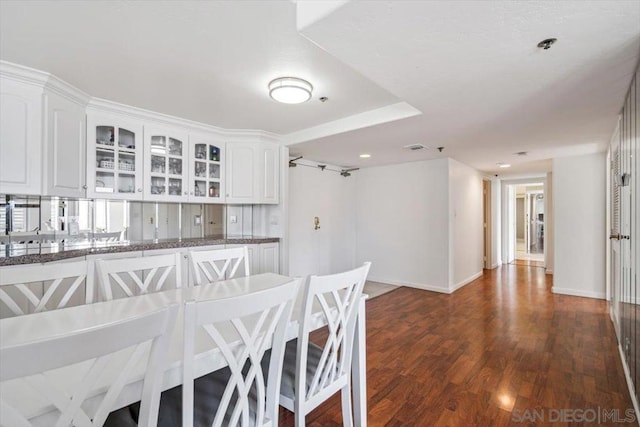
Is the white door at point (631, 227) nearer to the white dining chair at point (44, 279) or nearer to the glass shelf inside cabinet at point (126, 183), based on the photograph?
the white dining chair at point (44, 279)

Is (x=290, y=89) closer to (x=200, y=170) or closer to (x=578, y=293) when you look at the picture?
(x=200, y=170)

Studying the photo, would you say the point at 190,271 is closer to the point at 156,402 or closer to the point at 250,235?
the point at 250,235

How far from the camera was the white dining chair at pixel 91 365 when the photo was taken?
0.57m

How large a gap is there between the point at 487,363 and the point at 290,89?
8.85ft

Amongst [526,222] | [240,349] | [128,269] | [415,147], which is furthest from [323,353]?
[526,222]

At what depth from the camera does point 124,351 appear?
1060 millimetres

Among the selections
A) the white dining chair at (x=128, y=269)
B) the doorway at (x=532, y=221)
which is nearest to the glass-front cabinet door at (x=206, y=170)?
the white dining chair at (x=128, y=269)

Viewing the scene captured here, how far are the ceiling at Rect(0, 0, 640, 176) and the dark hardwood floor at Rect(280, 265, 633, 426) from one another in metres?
2.10

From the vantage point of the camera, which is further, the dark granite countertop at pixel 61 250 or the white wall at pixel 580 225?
the white wall at pixel 580 225

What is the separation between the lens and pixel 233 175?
3.68m

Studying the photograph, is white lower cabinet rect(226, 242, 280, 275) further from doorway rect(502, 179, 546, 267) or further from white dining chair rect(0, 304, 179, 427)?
doorway rect(502, 179, 546, 267)

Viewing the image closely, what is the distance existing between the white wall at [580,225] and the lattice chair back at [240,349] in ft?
16.4

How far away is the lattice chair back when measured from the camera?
0.87 meters

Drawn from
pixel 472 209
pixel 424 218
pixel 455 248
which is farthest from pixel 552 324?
pixel 472 209
